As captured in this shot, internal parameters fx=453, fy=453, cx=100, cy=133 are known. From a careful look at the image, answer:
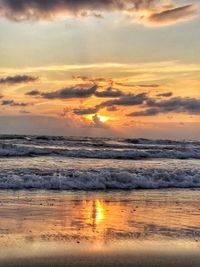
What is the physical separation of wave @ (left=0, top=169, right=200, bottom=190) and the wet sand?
1325 mm

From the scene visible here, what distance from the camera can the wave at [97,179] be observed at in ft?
49.6

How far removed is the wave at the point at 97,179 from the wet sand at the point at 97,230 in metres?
1.32

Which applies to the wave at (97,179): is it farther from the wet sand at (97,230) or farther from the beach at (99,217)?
the wet sand at (97,230)

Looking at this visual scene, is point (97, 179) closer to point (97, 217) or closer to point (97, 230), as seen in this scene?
point (97, 217)

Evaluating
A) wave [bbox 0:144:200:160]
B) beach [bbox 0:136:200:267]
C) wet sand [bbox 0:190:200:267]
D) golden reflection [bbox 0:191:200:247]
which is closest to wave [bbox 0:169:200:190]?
beach [bbox 0:136:200:267]

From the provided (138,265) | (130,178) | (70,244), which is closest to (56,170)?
(130,178)

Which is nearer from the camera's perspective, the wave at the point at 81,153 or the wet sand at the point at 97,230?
the wet sand at the point at 97,230

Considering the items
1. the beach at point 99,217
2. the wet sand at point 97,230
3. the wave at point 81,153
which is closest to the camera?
the wet sand at point 97,230

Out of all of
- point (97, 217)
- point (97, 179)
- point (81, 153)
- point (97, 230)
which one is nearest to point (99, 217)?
point (97, 217)

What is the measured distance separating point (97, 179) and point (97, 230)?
24.0 ft

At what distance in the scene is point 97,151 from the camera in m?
27.9

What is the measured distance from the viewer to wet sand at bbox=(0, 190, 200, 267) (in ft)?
22.8

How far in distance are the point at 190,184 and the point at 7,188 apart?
6.93 meters

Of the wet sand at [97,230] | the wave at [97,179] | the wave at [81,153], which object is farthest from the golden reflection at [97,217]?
the wave at [81,153]
